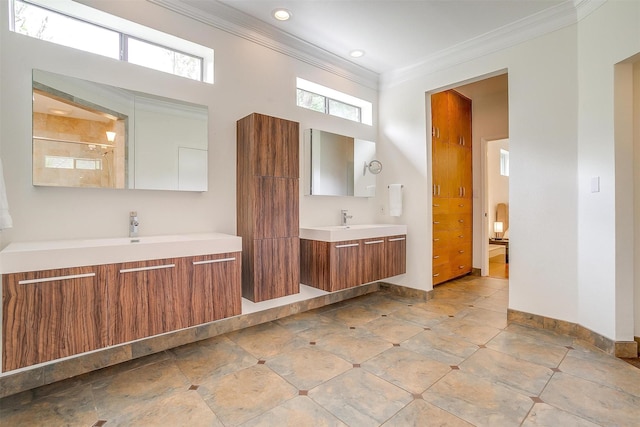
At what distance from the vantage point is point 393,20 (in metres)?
3.04

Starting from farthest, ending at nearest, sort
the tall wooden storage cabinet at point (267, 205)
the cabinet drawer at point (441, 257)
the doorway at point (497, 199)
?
the doorway at point (497, 199)
the cabinet drawer at point (441, 257)
the tall wooden storage cabinet at point (267, 205)

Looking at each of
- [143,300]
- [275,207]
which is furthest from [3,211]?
[275,207]

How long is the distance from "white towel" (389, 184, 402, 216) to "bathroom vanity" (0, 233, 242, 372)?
2.32 m

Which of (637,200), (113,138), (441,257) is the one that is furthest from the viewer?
(441,257)

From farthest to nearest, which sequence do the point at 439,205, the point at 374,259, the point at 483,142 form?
the point at 483,142, the point at 439,205, the point at 374,259

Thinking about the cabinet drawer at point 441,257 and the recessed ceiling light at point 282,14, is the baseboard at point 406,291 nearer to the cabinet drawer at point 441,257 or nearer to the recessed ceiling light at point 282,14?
the cabinet drawer at point 441,257

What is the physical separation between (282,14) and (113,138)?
6.08ft

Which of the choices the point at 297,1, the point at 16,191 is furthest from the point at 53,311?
the point at 297,1

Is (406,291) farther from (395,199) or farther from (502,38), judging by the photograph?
(502,38)

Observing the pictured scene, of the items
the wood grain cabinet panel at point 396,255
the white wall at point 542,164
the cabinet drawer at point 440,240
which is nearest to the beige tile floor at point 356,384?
the white wall at point 542,164

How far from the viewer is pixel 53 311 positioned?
1853mm

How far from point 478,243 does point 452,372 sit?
3.50m

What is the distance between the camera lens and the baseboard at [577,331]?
244cm

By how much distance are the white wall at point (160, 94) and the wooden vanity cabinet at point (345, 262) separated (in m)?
0.47
